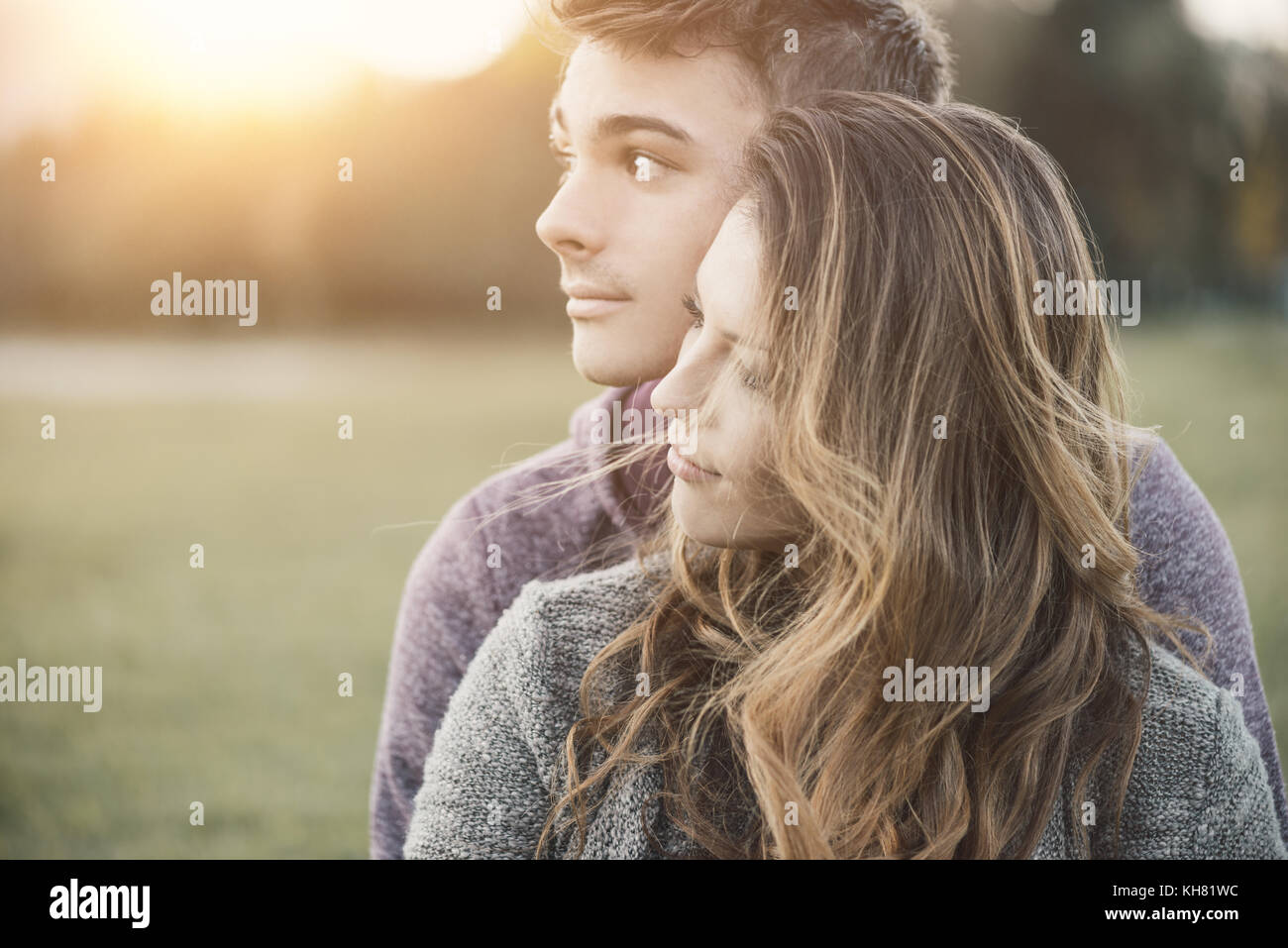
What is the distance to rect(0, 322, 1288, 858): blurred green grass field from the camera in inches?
118

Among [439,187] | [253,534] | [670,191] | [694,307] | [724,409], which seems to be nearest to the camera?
[724,409]

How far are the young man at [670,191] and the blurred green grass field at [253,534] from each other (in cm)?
19

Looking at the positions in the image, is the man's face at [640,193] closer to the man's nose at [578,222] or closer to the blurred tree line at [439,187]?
the man's nose at [578,222]

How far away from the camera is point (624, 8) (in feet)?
4.51

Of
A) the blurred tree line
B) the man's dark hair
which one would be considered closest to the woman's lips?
the man's dark hair

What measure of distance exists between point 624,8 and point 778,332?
528mm

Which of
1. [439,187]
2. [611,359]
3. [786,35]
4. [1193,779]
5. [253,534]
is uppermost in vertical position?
[439,187]

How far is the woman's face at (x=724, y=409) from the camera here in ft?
3.94

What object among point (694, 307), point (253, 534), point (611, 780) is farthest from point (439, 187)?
point (611, 780)

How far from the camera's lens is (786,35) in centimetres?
142

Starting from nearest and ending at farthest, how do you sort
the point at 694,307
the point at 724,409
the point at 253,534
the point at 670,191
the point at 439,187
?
the point at 724,409
the point at 694,307
the point at 670,191
the point at 439,187
the point at 253,534

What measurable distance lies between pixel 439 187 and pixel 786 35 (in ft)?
11.4

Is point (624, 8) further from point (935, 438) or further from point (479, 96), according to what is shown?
point (479, 96)

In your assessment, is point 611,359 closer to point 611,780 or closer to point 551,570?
point 551,570
